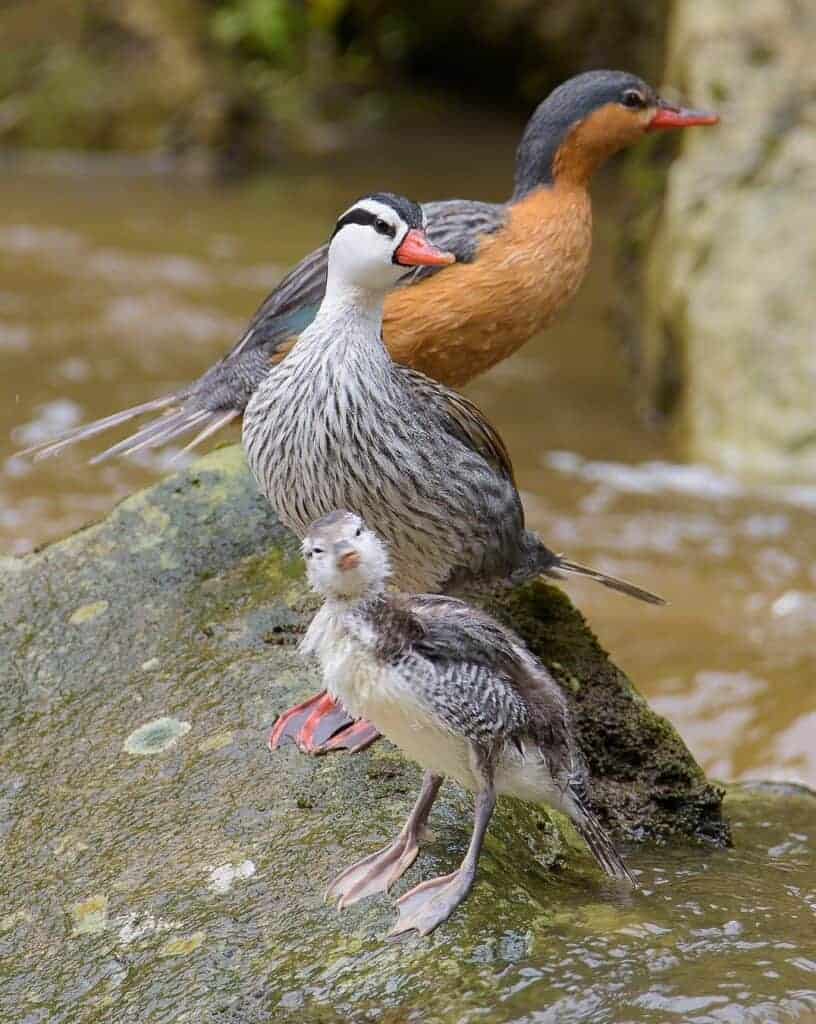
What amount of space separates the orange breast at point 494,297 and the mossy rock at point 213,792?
2.57 ft

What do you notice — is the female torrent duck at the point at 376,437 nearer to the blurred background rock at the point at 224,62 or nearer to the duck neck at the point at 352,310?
the duck neck at the point at 352,310

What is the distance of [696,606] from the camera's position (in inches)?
309

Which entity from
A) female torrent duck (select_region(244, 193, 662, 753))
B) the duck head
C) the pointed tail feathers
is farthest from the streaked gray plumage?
the duck head

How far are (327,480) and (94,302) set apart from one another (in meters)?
7.51

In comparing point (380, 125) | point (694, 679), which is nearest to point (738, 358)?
point (694, 679)

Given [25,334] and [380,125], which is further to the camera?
[380,125]

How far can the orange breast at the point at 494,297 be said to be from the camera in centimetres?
568

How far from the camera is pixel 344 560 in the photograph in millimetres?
3445

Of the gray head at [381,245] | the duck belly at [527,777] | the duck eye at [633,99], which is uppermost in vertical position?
the duck eye at [633,99]

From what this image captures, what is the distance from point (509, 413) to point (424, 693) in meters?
7.07

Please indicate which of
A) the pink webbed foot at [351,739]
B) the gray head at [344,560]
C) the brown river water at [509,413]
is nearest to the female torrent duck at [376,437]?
the pink webbed foot at [351,739]

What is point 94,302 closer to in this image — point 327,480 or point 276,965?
point 327,480

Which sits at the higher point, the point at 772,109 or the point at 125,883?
the point at 772,109

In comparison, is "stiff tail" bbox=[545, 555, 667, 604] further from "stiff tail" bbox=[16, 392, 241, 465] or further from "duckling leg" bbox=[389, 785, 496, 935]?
"duckling leg" bbox=[389, 785, 496, 935]
